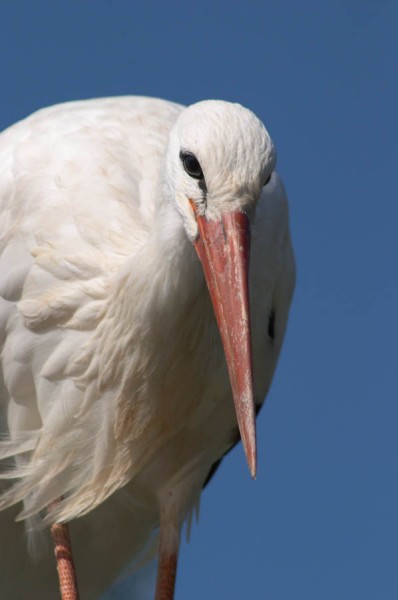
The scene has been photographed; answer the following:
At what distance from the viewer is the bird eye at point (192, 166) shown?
17.2 feet

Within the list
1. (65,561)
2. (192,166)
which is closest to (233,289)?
(192,166)

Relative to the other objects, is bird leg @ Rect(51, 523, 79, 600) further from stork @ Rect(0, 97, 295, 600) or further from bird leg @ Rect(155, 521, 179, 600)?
bird leg @ Rect(155, 521, 179, 600)

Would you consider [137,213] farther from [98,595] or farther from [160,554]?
[98,595]

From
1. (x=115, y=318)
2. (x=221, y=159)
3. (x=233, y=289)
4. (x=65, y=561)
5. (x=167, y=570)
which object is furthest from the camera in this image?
(x=167, y=570)

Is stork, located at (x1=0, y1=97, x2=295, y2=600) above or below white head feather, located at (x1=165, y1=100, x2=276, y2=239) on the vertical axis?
below

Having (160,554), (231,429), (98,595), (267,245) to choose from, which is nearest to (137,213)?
(267,245)

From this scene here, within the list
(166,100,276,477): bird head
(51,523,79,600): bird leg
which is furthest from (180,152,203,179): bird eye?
(51,523,79,600): bird leg

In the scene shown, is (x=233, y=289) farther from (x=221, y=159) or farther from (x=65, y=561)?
(x=65, y=561)

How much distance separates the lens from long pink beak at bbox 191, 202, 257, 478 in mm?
5188

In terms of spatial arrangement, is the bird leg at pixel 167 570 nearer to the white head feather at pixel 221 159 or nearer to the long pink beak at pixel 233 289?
the long pink beak at pixel 233 289

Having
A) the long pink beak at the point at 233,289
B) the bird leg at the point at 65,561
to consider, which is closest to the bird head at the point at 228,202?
the long pink beak at the point at 233,289

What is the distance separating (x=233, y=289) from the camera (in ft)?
17.3

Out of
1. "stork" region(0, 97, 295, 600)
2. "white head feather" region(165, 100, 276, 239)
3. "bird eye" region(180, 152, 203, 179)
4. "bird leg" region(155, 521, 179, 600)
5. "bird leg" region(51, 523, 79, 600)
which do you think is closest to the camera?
"white head feather" region(165, 100, 276, 239)

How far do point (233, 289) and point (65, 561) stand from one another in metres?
1.67
